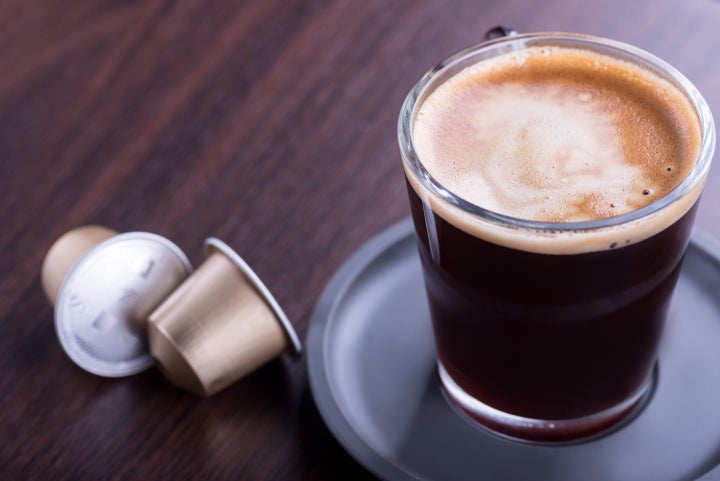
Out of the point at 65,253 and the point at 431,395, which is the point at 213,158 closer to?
the point at 65,253

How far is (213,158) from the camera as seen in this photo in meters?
1.28

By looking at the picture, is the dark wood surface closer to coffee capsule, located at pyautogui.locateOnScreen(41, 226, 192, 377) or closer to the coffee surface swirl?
coffee capsule, located at pyautogui.locateOnScreen(41, 226, 192, 377)

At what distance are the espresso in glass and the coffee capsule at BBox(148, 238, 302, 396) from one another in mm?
162

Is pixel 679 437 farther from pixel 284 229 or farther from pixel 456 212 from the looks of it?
pixel 284 229

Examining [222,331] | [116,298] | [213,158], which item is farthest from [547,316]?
[213,158]

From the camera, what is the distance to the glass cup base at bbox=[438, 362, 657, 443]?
95cm

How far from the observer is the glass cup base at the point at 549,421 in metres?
0.95

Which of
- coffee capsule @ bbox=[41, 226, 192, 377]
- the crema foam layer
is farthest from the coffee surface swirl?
coffee capsule @ bbox=[41, 226, 192, 377]

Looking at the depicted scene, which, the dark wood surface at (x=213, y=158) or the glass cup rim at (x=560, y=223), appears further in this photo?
the dark wood surface at (x=213, y=158)

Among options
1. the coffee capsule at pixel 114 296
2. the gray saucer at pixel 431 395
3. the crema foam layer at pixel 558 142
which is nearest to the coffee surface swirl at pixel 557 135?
the crema foam layer at pixel 558 142

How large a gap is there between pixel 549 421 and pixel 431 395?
11 cm

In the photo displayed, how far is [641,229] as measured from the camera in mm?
773

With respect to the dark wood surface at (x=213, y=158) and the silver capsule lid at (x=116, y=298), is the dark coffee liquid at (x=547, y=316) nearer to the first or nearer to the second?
the dark wood surface at (x=213, y=158)

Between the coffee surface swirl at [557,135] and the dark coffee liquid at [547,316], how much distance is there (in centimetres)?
4
